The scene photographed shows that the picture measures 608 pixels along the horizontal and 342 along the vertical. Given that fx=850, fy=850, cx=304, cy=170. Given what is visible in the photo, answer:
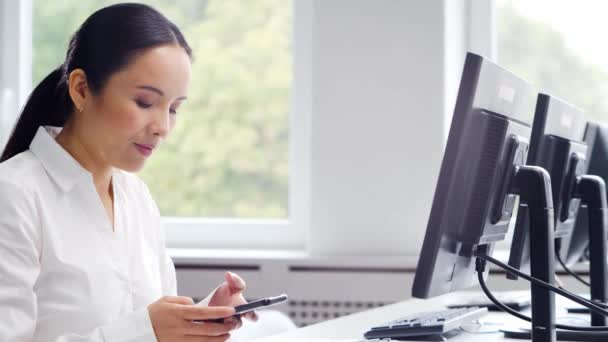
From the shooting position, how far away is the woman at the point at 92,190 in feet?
4.72

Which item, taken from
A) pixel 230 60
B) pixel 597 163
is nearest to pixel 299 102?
pixel 230 60

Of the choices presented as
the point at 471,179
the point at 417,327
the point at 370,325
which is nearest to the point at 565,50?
the point at 370,325

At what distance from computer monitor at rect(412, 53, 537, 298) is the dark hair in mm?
621

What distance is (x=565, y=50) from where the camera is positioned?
11.6ft

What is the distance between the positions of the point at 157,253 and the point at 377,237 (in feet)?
4.81

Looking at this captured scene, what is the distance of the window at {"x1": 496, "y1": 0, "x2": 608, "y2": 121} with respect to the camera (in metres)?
3.51

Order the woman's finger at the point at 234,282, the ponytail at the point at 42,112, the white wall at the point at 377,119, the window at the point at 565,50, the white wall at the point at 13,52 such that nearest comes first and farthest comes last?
the woman's finger at the point at 234,282 < the ponytail at the point at 42,112 < the white wall at the point at 377,119 < the window at the point at 565,50 < the white wall at the point at 13,52

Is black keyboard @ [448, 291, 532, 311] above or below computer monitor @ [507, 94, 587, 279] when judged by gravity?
below

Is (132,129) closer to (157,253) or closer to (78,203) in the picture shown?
(78,203)

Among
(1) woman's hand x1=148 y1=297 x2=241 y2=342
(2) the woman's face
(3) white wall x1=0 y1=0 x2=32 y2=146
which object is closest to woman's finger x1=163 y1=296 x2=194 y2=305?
(1) woman's hand x1=148 y1=297 x2=241 y2=342

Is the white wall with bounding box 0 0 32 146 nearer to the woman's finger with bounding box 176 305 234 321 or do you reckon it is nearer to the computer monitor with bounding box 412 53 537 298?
Result: the woman's finger with bounding box 176 305 234 321

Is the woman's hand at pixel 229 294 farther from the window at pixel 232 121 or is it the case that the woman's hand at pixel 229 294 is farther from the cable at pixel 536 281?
the window at pixel 232 121

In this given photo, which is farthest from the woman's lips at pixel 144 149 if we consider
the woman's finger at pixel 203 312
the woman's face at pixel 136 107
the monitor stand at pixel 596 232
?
the monitor stand at pixel 596 232

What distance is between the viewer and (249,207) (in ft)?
12.2
